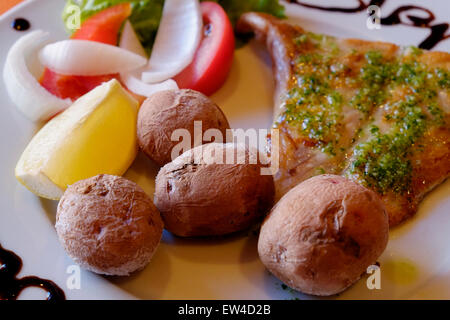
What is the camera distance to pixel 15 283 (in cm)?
164

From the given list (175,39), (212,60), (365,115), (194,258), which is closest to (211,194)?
(194,258)

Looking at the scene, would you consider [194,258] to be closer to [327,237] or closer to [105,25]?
[327,237]

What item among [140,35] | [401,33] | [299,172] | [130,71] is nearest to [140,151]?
[130,71]

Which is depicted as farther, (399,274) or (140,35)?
(140,35)

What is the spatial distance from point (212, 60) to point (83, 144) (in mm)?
878

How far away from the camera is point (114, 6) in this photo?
2.67 meters

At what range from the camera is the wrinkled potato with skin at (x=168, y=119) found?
6.35 feet

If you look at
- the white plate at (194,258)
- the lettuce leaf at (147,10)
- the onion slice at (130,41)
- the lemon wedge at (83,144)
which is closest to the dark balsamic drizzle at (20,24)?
the lettuce leaf at (147,10)

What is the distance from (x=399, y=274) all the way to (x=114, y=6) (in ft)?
6.58

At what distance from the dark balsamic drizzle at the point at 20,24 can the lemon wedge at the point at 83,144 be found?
83 centimetres

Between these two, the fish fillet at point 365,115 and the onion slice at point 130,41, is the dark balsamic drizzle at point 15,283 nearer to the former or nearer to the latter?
the fish fillet at point 365,115

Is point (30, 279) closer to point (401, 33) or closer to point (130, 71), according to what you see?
point (130, 71)

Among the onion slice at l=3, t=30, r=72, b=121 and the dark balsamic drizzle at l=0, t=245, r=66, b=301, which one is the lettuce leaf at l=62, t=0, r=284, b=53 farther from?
the dark balsamic drizzle at l=0, t=245, r=66, b=301

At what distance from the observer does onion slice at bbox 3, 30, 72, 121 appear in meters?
2.23
